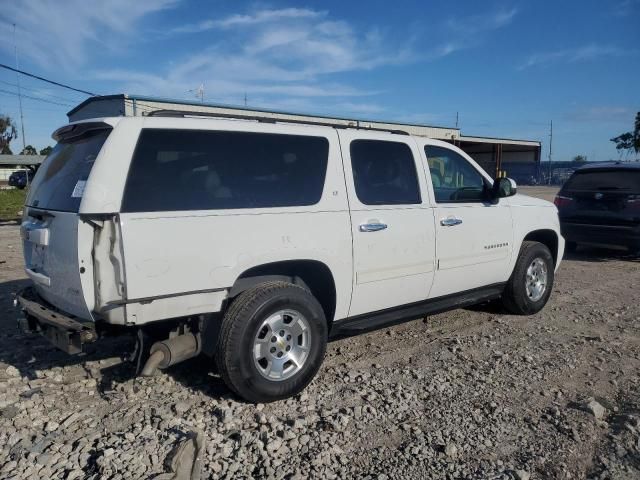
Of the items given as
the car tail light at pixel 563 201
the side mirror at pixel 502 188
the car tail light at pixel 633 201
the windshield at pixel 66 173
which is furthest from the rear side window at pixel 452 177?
the car tail light at pixel 563 201

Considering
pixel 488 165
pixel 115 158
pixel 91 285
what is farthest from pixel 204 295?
pixel 488 165

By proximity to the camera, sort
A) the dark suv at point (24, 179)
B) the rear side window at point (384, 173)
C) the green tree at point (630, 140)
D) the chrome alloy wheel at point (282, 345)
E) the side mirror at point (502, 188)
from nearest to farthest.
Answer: the chrome alloy wheel at point (282, 345)
the rear side window at point (384, 173)
the side mirror at point (502, 188)
the dark suv at point (24, 179)
the green tree at point (630, 140)

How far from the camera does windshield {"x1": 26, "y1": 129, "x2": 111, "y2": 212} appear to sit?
329cm

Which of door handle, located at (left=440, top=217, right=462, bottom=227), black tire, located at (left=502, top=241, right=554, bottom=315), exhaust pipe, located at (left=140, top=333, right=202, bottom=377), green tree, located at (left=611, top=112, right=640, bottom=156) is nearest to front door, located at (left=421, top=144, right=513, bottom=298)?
door handle, located at (left=440, top=217, right=462, bottom=227)

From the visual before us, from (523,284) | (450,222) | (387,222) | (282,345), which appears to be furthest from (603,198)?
→ (282,345)

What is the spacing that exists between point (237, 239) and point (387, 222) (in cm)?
137

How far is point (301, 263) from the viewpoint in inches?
152

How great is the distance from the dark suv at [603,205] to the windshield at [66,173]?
828 centimetres

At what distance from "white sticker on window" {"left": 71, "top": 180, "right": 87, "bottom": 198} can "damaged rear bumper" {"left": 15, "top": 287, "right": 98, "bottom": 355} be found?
796 mm

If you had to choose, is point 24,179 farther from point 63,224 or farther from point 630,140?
point 630,140

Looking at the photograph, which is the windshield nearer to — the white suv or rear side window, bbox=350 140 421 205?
the white suv

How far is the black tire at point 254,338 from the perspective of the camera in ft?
11.4

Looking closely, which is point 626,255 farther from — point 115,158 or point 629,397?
point 115,158

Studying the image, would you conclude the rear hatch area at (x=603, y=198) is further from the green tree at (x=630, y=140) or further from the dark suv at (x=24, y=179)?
the green tree at (x=630, y=140)
